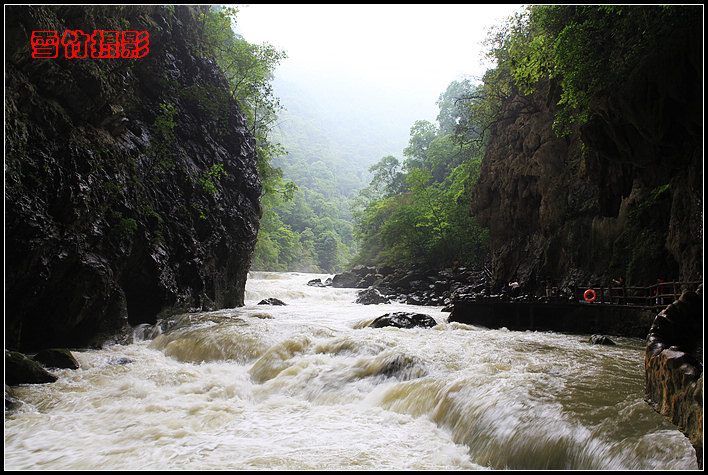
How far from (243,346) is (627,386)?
290 inches

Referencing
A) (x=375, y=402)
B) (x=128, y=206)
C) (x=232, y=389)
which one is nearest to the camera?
(x=375, y=402)

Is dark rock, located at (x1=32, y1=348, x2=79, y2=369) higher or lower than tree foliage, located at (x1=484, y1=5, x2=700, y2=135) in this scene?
lower

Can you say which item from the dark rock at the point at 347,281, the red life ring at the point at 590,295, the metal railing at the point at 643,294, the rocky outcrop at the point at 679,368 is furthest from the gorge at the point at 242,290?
the dark rock at the point at 347,281

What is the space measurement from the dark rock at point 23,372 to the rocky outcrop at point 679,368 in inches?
353

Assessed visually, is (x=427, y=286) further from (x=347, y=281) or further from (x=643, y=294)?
(x=643, y=294)

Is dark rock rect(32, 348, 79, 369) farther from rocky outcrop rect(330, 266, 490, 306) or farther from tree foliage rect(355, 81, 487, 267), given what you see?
tree foliage rect(355, 81, 487, 267)

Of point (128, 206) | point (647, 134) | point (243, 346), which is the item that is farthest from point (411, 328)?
point (128, 206)

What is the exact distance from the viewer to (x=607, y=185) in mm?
13953

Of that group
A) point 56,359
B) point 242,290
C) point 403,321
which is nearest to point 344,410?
point 56,359

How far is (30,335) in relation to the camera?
854 centimetres

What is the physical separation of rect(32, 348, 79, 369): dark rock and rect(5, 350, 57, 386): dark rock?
2.52 feet

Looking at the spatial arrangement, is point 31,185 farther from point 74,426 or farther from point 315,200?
point 315,200

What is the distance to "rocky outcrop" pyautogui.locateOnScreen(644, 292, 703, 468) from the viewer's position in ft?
11.9
